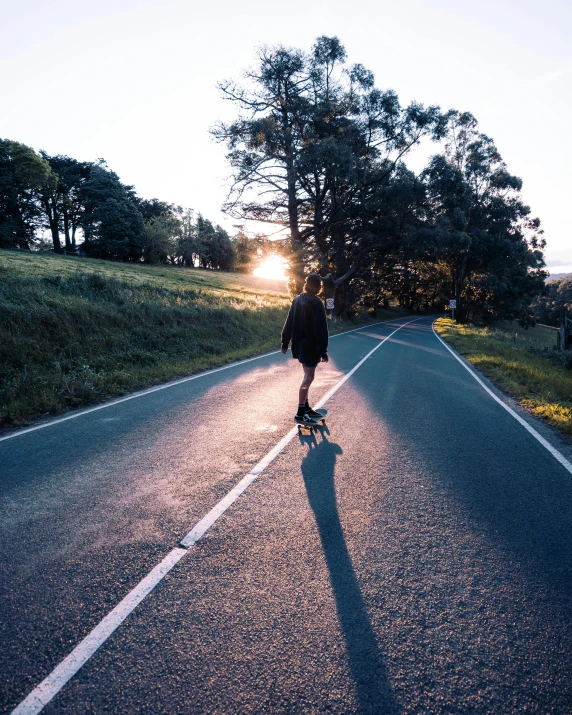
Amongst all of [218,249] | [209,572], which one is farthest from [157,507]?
[218,249]

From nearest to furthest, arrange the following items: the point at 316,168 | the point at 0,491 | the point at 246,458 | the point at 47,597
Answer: the point at 47,597
the point at 0,491
the point at 246,458
the point at 316,168

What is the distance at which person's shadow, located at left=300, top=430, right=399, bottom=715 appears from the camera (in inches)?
77.8

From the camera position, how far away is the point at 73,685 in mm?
1997

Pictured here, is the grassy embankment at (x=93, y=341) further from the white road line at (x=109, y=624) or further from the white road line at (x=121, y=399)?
the white road line at (x=109, y=624)

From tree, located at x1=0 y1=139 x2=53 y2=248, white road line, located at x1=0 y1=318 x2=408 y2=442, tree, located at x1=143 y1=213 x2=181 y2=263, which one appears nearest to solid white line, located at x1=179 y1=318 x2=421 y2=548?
white road line, located at x1=0 y1=318 x2=408 y2=442

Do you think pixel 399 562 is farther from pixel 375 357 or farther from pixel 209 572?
pixel 375 357

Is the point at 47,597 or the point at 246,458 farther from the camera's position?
the point at 246,458

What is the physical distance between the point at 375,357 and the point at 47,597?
13.5m

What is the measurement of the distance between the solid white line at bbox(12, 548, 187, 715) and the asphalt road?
0.16 feet

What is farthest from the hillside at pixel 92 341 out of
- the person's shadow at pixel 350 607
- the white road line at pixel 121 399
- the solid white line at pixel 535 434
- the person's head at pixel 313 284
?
the solid white line at pixel 535 434

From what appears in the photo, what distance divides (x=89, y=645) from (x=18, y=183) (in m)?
61.9

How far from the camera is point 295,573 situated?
2.84m

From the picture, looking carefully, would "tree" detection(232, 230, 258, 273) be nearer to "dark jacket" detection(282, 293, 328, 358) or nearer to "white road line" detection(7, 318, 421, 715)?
"dark jacket" detection(282, 293, 328, 358)

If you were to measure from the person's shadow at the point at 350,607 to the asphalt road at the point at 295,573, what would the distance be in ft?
0.04
